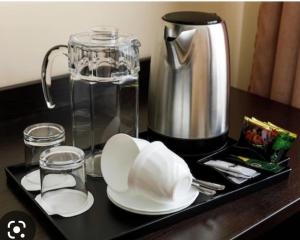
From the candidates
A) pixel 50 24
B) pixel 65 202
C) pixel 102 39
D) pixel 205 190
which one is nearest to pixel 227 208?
pixel 205 190

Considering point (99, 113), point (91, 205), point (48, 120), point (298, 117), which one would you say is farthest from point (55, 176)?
point (298, 117)

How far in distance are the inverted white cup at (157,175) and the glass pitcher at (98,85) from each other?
16 centimetres

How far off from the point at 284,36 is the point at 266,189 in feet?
1.64

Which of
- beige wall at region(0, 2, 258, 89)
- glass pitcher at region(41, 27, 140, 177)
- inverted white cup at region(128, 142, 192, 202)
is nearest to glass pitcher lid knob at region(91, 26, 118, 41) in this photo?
glass pitcher at region(41, 27, 140, 177)

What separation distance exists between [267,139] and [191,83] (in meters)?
0.17

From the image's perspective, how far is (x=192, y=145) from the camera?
0.85 meters

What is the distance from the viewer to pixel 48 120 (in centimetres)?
103

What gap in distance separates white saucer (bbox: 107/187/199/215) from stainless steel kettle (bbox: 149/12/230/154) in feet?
0.52

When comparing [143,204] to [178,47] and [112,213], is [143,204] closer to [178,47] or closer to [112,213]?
[112,213]

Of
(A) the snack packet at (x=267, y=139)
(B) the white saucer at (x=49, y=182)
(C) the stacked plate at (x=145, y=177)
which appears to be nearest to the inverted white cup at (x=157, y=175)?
(C) the stacked plate at (x=145, y=177)

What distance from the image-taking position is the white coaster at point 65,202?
0.69 meters

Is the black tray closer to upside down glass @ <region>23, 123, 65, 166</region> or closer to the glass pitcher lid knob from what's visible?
upside down glass @ <region>23, 123, 65, 166</region>

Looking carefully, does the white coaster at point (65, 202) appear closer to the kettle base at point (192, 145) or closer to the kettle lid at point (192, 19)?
the kettle base at point (192, 145)

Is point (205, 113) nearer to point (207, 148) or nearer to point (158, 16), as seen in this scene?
point (207, 148)
